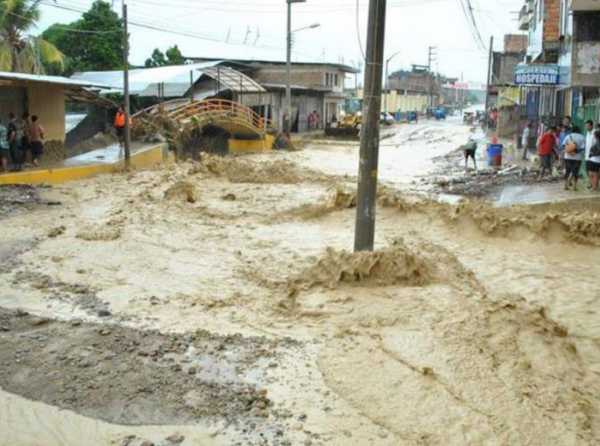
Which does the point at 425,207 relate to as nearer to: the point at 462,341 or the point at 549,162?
the point at 549,162

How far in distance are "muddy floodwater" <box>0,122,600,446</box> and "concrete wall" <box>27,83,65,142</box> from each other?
28.3ft

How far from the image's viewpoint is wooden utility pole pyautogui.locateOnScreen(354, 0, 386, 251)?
27.2 feet

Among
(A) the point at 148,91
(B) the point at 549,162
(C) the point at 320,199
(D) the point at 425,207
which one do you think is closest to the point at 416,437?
(D) the point at 425,207

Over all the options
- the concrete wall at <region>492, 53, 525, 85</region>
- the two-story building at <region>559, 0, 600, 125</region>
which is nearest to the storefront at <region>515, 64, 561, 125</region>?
the two-story building at <region>559, 0, 600, 125</region>

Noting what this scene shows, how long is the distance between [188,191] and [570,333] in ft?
39.0

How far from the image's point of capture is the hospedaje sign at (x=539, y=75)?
21.1 metres

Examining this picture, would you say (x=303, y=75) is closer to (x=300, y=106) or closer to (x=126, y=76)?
(x=300, y=106)

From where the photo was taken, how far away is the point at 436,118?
8575cm

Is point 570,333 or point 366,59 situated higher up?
point 366,59

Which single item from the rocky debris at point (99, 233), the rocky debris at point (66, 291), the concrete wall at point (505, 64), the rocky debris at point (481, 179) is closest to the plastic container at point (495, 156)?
the rocky debris at point (481, 179)

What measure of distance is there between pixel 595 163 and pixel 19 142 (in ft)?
47.4

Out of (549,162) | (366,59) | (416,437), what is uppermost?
(366,59)

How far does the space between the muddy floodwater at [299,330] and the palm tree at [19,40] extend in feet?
44.6

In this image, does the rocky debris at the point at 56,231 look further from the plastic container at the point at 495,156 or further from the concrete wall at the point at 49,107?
the plastic container at the point at 495,156
